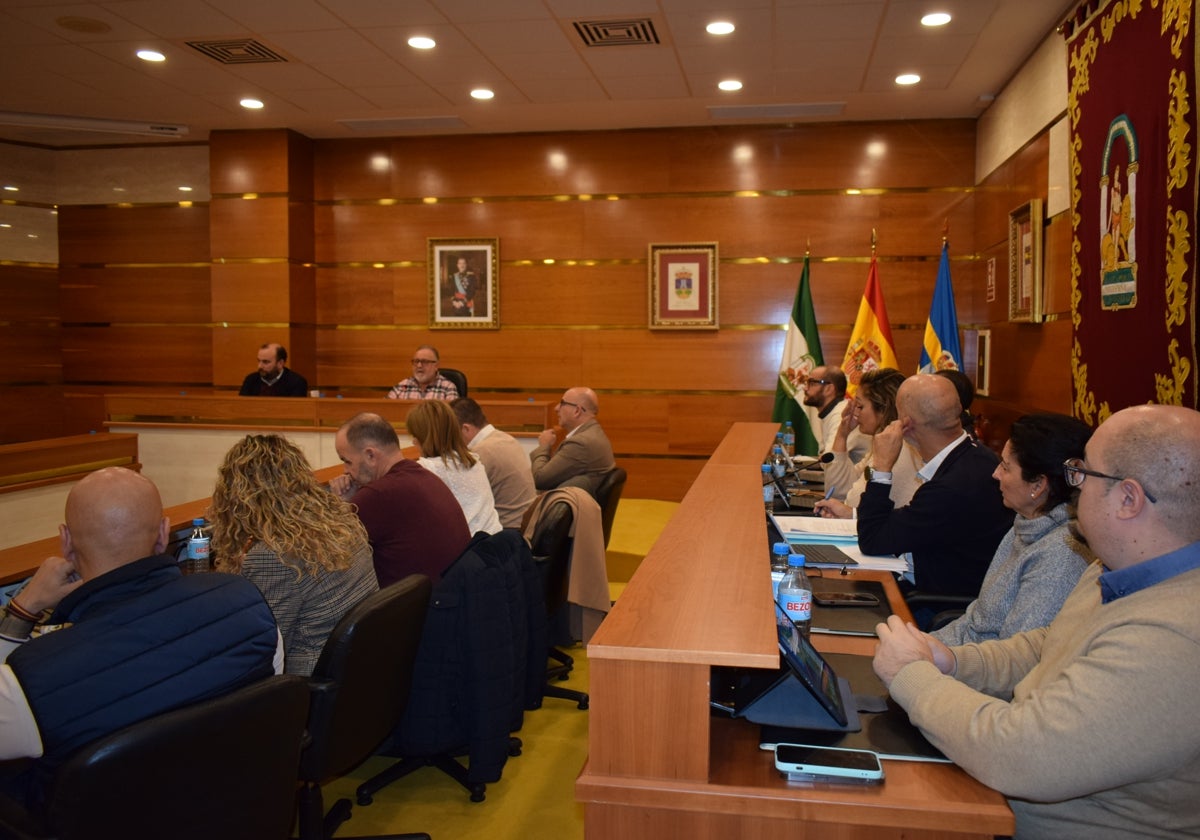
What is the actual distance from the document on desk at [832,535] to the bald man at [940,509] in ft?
0.17

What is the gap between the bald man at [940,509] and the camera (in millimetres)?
2807

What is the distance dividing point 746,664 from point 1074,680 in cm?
46

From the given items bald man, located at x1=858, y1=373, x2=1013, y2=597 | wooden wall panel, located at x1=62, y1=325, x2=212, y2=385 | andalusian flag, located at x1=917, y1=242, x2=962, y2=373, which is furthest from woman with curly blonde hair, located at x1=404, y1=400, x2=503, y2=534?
wooden wall panel, located at x1=62, y1=325, x2=212, y2=385

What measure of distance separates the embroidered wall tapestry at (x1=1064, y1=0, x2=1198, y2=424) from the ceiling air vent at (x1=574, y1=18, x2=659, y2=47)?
8.19ft

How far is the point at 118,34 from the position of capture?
5.78 m

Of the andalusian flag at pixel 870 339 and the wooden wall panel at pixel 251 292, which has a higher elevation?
the wooden wall panel at pixel 251 292

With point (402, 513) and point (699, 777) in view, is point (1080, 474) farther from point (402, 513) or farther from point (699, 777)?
point (402, 513)

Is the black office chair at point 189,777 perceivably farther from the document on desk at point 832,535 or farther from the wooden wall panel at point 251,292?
the wooden wall panel at point 251,292

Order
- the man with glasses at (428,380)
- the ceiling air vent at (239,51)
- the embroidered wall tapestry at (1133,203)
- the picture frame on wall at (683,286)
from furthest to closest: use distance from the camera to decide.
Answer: the picture frame on wall at (683,286) → the man with glasses at (428,380) → the ceiling air vent at (239,51) → the embroidered wall tapestry at (1133,203)

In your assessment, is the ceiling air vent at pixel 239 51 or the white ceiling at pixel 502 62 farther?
the ceiling air vent at pixel 239 51

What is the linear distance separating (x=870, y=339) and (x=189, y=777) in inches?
256

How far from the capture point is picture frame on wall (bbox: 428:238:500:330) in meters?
8.29

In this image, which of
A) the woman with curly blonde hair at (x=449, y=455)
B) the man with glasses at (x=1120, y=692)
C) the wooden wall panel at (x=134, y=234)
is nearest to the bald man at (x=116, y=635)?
the man with glasses at (x=1120, y=692)

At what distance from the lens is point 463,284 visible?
8.36 m
